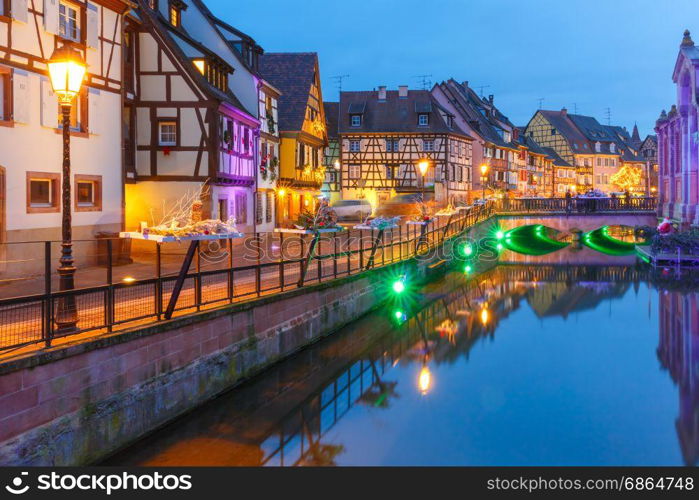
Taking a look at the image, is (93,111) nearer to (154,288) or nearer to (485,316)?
(154,288)

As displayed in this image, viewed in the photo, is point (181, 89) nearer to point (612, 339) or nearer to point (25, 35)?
point (25, 35)

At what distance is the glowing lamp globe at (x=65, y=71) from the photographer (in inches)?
416

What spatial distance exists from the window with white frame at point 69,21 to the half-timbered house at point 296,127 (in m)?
20.3

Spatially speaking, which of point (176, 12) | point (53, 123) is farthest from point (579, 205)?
point (53, 123)

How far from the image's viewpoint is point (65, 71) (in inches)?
415

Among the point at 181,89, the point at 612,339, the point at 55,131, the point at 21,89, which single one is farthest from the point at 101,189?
the point at 612,339

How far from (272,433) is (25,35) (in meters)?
11.4

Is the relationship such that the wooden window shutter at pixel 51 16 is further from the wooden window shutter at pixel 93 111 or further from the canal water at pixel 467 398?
the canal water at pixel 467 398

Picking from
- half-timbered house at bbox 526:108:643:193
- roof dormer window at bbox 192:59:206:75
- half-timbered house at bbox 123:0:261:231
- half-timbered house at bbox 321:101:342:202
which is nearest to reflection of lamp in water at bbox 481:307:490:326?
half-timbered house at bbox 123:0:261:231

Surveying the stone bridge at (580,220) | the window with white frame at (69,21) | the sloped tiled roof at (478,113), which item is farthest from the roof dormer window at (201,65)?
the sloped tiled roof at (478,113)

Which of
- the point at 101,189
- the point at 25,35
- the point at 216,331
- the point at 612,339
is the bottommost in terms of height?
the point at 612,339

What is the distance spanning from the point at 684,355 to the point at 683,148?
32.9m

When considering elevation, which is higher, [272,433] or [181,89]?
[181,89]

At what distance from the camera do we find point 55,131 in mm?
19859
